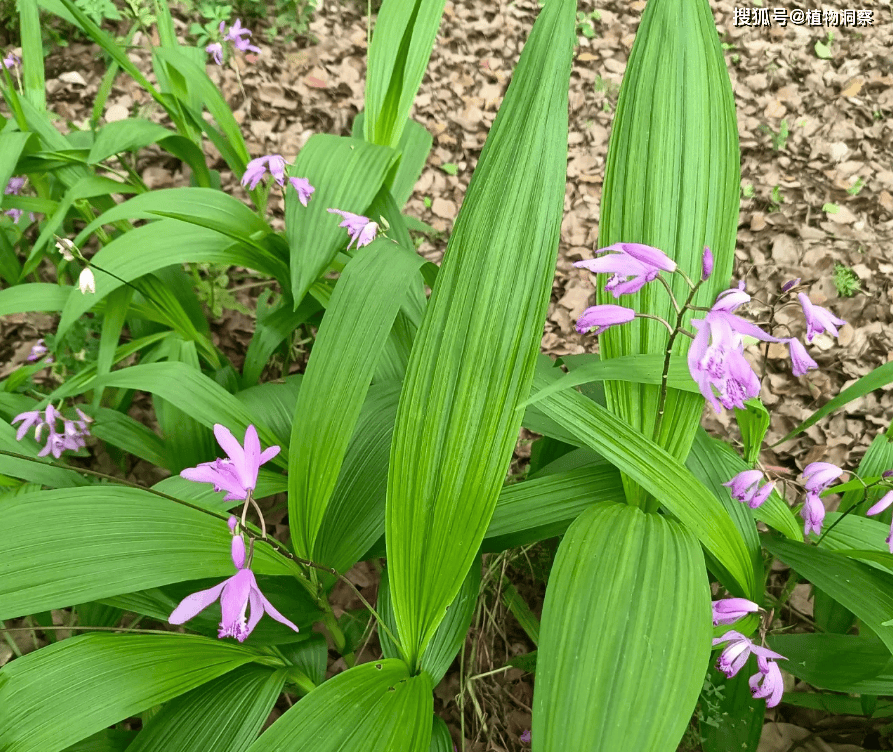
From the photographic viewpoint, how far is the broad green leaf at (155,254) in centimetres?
127

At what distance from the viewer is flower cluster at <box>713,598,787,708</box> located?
2.82 feet

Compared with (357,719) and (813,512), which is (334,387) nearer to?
(357,719)

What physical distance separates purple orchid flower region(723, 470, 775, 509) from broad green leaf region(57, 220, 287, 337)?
106 cm

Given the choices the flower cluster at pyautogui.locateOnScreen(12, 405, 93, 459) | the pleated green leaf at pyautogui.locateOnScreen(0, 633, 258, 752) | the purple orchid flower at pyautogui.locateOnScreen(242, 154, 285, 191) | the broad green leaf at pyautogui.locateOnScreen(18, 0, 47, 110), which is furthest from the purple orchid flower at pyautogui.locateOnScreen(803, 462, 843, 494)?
the broad green leaf at pyautogui.locateOnScreen(18, 0, 47, 110)

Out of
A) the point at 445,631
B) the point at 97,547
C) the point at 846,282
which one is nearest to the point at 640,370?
the point at 445,631

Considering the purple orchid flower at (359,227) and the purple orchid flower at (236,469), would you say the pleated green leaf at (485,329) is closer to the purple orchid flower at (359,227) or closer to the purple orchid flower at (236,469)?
the purple orchid flower at (236,469)

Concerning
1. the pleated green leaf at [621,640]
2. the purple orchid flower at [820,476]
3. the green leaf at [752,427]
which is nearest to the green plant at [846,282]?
the green leaf at [752,427]

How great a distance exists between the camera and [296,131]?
246cm

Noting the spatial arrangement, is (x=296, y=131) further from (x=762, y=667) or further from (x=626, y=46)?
(x=762, y=667)

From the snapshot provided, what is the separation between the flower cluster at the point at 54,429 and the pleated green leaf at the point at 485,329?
967 mm

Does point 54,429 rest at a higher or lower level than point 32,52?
lower

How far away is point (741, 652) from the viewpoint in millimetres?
873

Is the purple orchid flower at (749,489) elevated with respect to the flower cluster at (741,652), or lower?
elevated

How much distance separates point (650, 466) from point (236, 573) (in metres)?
0.55
